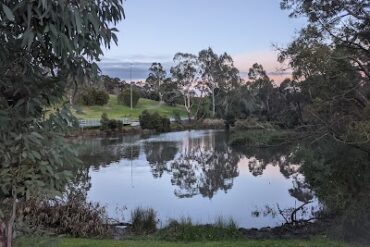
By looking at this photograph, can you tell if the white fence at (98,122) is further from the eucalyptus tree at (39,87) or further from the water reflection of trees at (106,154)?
the eucalyptus tree at (39,87)

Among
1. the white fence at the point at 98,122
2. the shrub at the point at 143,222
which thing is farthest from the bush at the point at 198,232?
the white fence at the point at 98,122

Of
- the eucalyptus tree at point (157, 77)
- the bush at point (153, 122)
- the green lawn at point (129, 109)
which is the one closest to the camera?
the bush at point (153, 122)

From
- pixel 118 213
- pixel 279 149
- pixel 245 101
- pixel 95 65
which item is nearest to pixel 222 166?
pixel 279 149

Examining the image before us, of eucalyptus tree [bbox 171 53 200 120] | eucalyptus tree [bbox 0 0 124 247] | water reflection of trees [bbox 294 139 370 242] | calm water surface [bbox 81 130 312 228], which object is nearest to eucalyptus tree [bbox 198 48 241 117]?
eucalyptus tree [bbox 171 53 200 120]

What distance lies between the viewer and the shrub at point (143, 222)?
444 inches

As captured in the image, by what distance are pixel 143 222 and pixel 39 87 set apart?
29.8 ft

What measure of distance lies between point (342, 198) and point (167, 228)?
14.5 feet

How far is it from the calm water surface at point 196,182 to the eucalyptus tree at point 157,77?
2234 inches

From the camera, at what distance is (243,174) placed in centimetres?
2433

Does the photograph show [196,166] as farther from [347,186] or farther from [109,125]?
[109,125]

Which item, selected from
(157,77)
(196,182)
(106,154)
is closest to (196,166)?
(196,182)

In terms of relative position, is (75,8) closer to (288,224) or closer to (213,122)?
(288,224)

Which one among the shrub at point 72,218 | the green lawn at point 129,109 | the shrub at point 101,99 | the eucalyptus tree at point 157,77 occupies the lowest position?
the shrub at point 72,218

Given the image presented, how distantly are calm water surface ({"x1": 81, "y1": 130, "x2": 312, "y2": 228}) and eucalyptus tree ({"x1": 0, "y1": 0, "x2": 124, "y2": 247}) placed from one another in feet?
20.5
